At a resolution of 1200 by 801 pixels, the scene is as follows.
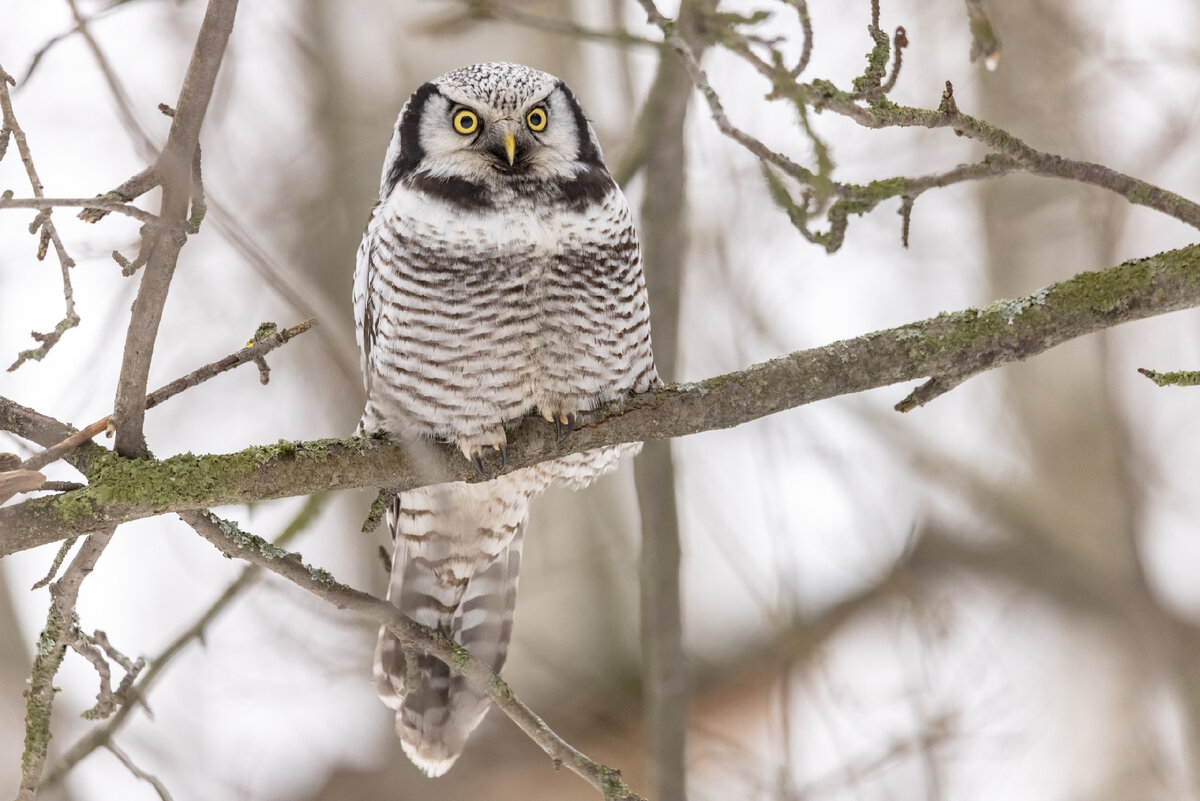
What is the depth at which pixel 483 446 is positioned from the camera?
3064mm

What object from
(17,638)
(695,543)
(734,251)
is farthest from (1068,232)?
(17,638)

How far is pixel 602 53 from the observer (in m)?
5.84

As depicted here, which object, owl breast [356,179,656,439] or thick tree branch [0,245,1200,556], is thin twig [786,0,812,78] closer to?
thick tree branch [0,245,1200,556]

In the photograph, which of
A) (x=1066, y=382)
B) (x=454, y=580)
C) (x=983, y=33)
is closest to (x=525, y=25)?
(x=983, y=33)

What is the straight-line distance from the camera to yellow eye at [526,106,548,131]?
10.7ft

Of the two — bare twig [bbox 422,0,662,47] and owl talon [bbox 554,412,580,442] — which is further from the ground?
bare twig [bbox 422,0,662,47]

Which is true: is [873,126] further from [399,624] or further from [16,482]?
[16,482]

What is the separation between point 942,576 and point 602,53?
Result: 10.8ft

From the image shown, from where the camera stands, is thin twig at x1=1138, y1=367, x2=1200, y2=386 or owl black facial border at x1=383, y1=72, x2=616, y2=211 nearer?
thin twig at x1=1138, y1=367, x2=1200, y2=386

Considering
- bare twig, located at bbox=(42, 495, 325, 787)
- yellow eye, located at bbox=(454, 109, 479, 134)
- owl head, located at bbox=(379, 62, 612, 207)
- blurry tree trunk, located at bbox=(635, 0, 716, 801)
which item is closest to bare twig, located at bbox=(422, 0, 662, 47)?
owl head, located at bbox=(379, 62, 612, 207)

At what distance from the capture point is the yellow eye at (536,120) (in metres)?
3.26

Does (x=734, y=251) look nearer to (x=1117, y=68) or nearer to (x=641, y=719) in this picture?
(x=1117, y=68)

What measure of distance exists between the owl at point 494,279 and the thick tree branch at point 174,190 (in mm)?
922

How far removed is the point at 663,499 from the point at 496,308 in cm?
99
